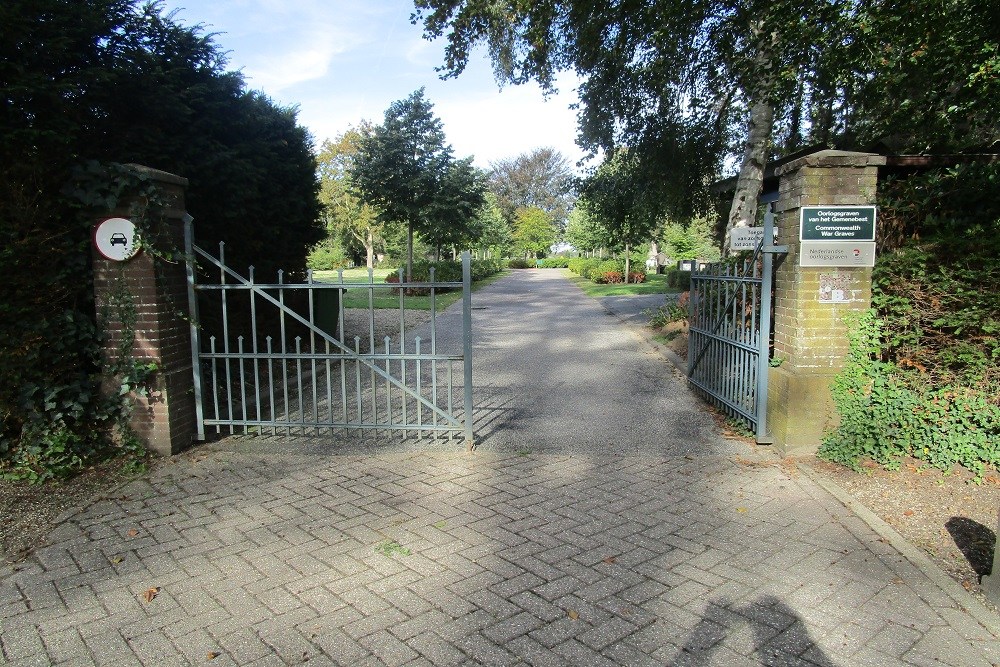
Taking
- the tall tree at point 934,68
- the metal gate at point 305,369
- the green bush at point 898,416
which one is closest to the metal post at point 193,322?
the metal gate at point 305,369

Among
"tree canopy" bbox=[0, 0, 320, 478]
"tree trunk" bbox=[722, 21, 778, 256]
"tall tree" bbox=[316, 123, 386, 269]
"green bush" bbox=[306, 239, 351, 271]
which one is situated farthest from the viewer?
"green bush" bbox=[306, 239, 351, 271]

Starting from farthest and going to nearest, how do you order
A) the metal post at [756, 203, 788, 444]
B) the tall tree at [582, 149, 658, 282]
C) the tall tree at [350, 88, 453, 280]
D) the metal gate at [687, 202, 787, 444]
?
the tall tree at [350, 88, 453, 280] < the tall tree at [582, 149, 658, 282] < the metal gate at [687, 202, 787, 444] < the metal post at [756, 203, 788, 444]

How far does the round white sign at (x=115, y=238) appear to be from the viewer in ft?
17.0

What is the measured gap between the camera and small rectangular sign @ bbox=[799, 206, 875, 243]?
5.18 m

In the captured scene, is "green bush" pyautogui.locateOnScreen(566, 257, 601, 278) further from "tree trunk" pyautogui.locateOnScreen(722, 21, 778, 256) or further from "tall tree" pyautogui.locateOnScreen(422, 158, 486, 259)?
"tree trunk" pyautogui.locateOnScreen(722, 21, 778, 256)

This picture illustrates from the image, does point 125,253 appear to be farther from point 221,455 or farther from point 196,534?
point 196,534

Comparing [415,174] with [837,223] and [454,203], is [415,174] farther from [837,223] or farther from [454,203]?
[837,223]

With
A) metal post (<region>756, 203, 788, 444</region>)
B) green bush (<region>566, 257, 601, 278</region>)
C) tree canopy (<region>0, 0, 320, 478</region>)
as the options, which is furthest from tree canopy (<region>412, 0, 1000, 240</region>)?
green bush (<region>566, 257, 601, 278</region>)

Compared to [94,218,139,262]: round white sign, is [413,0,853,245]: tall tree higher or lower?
higher

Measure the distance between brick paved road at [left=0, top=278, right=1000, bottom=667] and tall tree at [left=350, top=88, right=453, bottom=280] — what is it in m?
19.5

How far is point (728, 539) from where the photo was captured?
157 inches

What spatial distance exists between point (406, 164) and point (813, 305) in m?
20.4

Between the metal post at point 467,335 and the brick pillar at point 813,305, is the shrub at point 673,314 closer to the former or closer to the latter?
the brick pillar at point 813,305

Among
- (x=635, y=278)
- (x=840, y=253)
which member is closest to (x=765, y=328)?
(x=840, y=253)
